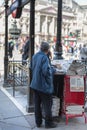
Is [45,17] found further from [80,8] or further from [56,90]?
[56,90]

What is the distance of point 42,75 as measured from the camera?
23.8 ft

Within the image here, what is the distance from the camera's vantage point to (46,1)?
109000 mm

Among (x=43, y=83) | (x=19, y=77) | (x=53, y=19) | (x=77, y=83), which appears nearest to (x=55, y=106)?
(x=77, y=83)

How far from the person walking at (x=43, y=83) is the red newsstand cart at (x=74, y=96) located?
42 cm

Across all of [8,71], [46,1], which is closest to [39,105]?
[8,71]

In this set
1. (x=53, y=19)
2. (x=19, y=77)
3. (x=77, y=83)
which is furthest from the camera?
(x=53, y=19)

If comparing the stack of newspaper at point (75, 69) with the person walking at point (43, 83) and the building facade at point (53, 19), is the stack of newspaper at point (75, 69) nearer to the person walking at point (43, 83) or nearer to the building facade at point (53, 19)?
the person walking at point (43, 83)

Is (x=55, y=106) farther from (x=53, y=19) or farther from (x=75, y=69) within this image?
(x=53, y=19)

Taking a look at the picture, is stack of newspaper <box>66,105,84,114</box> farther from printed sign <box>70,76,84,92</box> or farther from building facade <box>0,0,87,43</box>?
building facade <box>0,0,87,43</box>

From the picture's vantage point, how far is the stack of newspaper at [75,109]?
25.4 feet

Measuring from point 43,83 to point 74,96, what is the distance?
0.81 meters

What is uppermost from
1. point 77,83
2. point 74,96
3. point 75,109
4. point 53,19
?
point 53,19

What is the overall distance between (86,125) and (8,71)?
673 cm

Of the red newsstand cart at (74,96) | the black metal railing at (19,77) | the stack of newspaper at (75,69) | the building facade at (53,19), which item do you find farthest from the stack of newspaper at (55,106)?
the building facade at (53,19)
